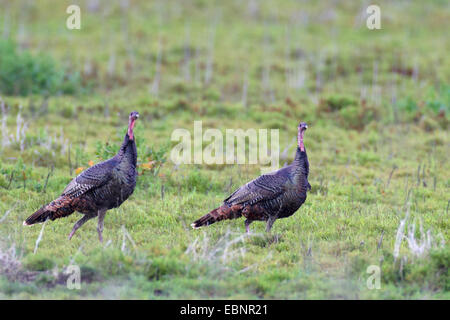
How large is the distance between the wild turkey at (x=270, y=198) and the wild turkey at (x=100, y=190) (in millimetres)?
1077

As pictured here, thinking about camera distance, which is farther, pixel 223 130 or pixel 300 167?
pixel 223 130

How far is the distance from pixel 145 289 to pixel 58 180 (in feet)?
14.0

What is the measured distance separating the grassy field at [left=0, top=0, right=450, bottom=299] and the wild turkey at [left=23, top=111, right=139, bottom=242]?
14.4 inches

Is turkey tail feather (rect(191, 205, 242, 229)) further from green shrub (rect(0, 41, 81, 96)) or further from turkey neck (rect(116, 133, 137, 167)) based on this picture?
green shrub (rect(0, 41, 81, 96))

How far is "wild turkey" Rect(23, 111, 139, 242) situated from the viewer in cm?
846

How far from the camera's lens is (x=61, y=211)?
28.5ft

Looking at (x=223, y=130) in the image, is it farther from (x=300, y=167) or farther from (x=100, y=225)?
(x=100, y=225)

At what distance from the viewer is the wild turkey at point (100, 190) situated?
8461mm

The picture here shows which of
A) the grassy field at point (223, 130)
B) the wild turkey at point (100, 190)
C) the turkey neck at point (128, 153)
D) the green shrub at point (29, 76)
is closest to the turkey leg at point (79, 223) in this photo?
the wild turkey at point (100, 190)

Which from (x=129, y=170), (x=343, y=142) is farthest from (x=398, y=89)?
(x=129, y=170)

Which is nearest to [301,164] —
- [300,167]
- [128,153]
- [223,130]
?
[300,167]

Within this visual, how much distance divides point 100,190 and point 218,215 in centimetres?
159

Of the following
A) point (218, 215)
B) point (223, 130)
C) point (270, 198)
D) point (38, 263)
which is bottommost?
point (38, 263)

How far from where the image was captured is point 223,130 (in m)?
15.0
